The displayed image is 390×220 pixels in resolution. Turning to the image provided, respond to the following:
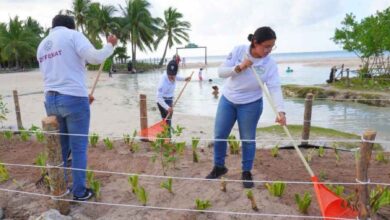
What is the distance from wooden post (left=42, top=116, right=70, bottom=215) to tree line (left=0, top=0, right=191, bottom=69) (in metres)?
33.9

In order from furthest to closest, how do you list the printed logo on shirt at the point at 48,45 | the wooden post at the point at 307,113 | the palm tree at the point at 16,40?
the palm tree at the point at 16,40
the wooden post at the point at 307,113
the printed logo on shirt at the point at 48,45

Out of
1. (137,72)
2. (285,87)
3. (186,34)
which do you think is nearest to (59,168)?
(285,87)

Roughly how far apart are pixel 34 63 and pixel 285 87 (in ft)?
123

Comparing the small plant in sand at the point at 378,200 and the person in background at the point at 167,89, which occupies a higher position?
the person in background at the point at 167,89

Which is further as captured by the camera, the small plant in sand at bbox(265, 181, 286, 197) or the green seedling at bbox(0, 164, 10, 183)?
the green seedling at bbox(0, 164, 10, 183)

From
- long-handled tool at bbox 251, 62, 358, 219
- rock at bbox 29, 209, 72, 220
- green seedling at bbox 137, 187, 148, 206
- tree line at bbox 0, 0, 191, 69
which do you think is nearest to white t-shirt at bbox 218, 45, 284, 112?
long-handled tool at bbox 251, 62, 358, 219

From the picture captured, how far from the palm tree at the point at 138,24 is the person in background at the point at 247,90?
34.6 metres

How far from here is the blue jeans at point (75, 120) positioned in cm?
333

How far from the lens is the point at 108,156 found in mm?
5129

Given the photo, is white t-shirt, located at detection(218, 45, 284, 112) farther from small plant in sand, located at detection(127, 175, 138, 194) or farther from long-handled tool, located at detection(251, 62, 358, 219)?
small plant in sand, located at detection(127, 175, 138, 194)

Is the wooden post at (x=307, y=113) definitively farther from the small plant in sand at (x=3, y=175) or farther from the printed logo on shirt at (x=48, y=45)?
the small plant in sand at (x=3, y=175)

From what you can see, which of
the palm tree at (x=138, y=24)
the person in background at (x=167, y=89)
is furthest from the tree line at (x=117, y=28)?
the person in background at (x=167, y=89)

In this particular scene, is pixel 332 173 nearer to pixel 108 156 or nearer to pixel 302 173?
pixel 302 173

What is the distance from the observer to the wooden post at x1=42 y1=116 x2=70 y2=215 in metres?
3.31
